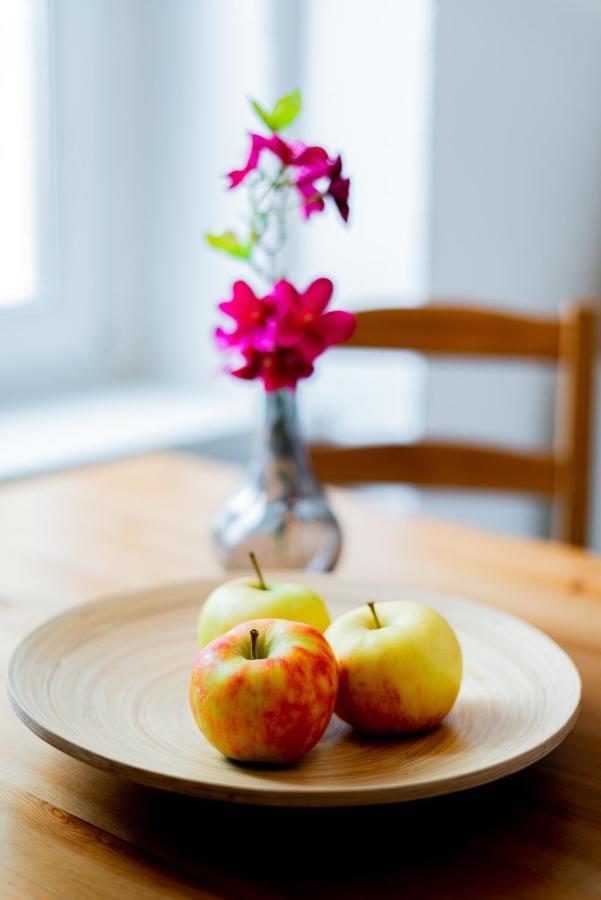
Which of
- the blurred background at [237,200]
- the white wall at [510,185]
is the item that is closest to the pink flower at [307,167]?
the blurred background at [237,200]

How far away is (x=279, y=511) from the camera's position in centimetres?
100

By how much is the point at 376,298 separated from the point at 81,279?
546mm

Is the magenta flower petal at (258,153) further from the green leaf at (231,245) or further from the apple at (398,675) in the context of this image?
the apple at (398,675)

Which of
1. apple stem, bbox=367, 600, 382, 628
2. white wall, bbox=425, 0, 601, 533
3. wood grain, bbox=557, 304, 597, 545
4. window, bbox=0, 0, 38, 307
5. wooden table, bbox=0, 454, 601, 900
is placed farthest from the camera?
white wall, bbox=425, 0, 601, 533

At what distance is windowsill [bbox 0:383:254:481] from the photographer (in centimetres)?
177

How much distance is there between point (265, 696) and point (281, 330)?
34cm

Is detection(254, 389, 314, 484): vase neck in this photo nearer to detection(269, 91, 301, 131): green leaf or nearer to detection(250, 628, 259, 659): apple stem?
detection(269, 91, 301, 131): green leaf

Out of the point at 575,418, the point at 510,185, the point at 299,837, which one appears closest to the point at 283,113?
the point at 299,837

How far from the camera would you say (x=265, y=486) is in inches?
39.4

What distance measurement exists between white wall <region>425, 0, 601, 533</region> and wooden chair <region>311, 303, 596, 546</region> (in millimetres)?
610

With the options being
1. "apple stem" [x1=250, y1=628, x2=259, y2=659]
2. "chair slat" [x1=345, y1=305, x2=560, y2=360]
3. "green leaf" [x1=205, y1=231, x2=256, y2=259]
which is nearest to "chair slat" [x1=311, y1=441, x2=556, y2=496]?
"chair slat" [x1=345, y1=305, x2=560, y2=360]

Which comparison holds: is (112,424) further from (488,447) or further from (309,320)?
(309,320)

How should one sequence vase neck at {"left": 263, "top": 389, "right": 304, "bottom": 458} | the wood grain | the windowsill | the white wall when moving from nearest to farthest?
vase neck at {"left": 263, "top": 389, "right": 304, "bottom": 458}, the wood grain, the windowsill, the white wall

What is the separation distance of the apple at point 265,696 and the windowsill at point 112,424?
1082 millimetres
